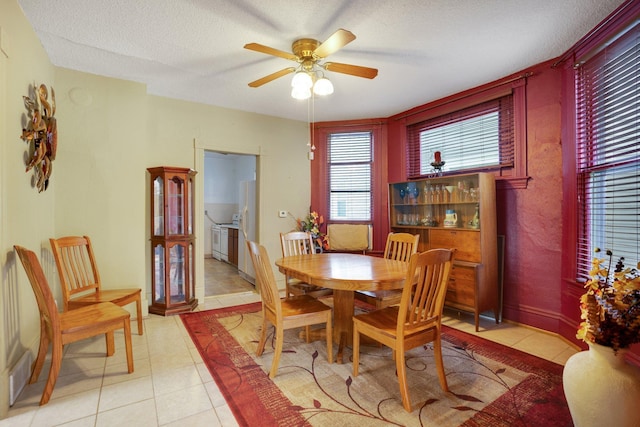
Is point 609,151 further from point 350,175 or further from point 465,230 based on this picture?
point 350,175

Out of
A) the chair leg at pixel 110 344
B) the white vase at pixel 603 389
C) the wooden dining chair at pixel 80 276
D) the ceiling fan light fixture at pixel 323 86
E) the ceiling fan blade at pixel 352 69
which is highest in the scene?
the ceiling fan blade at pixel 352 69

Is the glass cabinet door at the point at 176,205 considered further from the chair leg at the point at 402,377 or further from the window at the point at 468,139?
the window at the point at 468,139

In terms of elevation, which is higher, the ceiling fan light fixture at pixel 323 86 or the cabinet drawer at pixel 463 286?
the ceiling fan light fixture at pixel 323 86

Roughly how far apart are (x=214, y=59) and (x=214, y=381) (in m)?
2.77

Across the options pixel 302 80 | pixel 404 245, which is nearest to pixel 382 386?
pixel 404 245

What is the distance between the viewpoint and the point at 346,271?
2.35m

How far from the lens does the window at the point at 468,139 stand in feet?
11.0

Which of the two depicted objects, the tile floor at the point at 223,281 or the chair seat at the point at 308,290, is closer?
the chair seat at the point at 308,290

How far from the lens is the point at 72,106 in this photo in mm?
3037

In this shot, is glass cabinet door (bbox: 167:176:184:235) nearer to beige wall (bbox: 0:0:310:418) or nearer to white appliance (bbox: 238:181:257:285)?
beige wall (bbox: 0:0:310:418)

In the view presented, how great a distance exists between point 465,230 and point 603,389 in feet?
6.46

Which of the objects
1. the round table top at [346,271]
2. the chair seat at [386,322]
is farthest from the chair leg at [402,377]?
Answer: the round table top at [346,271]

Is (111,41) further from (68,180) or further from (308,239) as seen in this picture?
(308,239)

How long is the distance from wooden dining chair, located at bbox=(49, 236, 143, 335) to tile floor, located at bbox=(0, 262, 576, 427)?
1.35 feet
